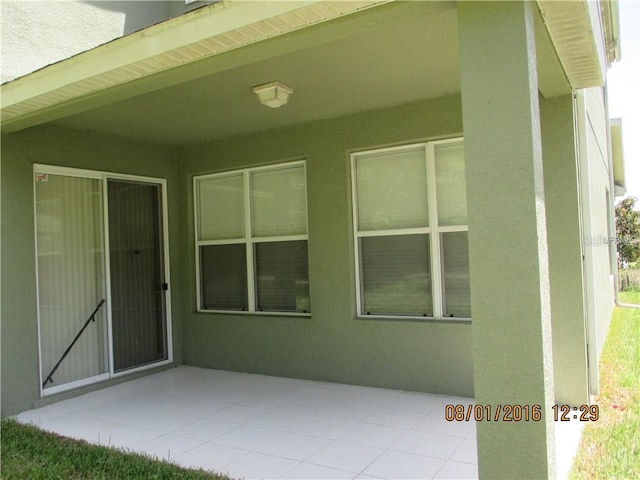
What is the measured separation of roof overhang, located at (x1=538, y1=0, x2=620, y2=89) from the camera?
2719 millimetres

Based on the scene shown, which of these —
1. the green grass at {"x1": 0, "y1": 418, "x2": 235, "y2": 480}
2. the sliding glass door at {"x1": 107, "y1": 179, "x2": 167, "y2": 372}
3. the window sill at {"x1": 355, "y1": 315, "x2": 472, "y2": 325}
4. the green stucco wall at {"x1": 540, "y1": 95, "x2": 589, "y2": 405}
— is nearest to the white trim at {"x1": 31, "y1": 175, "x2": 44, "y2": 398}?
the sliding glass door at {"x1": 107, "y1": 179, "x2": 167, "y2": 372}

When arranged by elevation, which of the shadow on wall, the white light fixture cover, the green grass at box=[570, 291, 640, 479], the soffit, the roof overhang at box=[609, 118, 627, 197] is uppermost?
the shadow on wall

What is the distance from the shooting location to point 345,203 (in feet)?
18.7

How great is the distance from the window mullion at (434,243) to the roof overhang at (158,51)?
9.14ft

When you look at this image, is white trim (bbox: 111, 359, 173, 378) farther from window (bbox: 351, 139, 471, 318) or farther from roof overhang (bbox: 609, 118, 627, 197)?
roof overhang (bbox: 609, 118, 627, 197)

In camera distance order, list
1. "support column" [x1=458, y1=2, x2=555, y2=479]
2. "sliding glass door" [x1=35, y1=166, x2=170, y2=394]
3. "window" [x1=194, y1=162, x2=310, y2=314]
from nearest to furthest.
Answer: "support column" [x1=458, y1=2, x2=555, y2=479] < "sliding glass door" [x1=35, y1=166, x2=170, y2=394] < "window" [x1=194, y1=162, x2=310, y2=314]

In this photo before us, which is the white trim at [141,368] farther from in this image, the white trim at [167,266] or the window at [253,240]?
the window at [253,240]

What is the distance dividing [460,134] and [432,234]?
1078 millimetres

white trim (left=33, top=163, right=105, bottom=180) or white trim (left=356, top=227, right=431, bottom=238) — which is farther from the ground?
white trim (left=33, top=163, right=105, bottom=180)

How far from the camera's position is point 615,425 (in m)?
4.08

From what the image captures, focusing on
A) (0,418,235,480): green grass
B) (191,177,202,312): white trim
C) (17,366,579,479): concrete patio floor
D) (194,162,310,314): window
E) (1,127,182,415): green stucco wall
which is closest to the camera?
(0,418,235,480): green grass

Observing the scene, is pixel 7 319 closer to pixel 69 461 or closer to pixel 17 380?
pixel 17 380

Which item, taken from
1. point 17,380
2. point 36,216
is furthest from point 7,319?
point 36,216

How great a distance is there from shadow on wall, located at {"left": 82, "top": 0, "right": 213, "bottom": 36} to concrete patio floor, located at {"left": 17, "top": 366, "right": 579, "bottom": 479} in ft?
14.3
